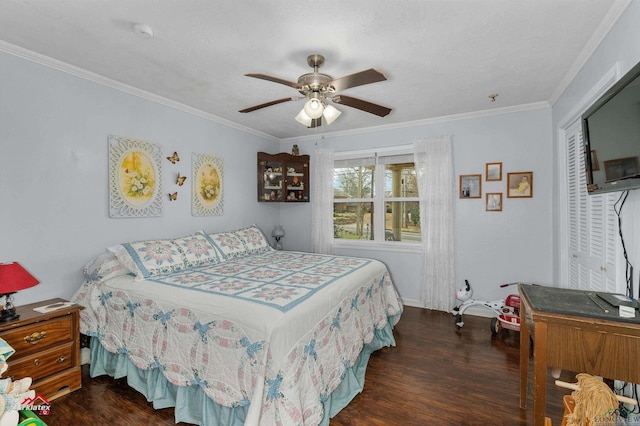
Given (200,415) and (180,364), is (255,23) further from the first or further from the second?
(200,415)

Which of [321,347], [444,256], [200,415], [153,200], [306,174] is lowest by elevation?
[200,415]

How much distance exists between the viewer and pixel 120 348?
7.36 ft

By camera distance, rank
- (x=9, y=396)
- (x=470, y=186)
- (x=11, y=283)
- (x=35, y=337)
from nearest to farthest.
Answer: (x=9, y=396) → (x=11, y=283) → (x=35, y=337) → (x=470, y=186)

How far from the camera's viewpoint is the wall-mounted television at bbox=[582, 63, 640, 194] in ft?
4.37

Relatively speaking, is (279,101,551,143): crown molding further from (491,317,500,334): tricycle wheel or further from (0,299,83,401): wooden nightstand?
(0,299,83,401): wooden nightstand

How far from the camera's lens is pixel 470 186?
376 centimetres

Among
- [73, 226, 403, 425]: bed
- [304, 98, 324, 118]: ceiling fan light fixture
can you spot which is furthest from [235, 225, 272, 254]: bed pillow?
[304, 98, 324, 118]: ceiling fan light fixture

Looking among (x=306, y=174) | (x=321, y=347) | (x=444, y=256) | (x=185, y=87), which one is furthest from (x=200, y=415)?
(x=306, y=174)

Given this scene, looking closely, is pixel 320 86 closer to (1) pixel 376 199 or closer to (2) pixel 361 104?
(2) pixel 361 104

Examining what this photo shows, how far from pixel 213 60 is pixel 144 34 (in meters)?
0.51

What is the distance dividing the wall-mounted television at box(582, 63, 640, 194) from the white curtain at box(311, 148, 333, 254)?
3.13m

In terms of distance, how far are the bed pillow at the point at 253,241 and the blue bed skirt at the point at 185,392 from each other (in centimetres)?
165

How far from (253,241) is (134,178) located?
1479 mm

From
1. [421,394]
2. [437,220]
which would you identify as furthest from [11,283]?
[437,220]
